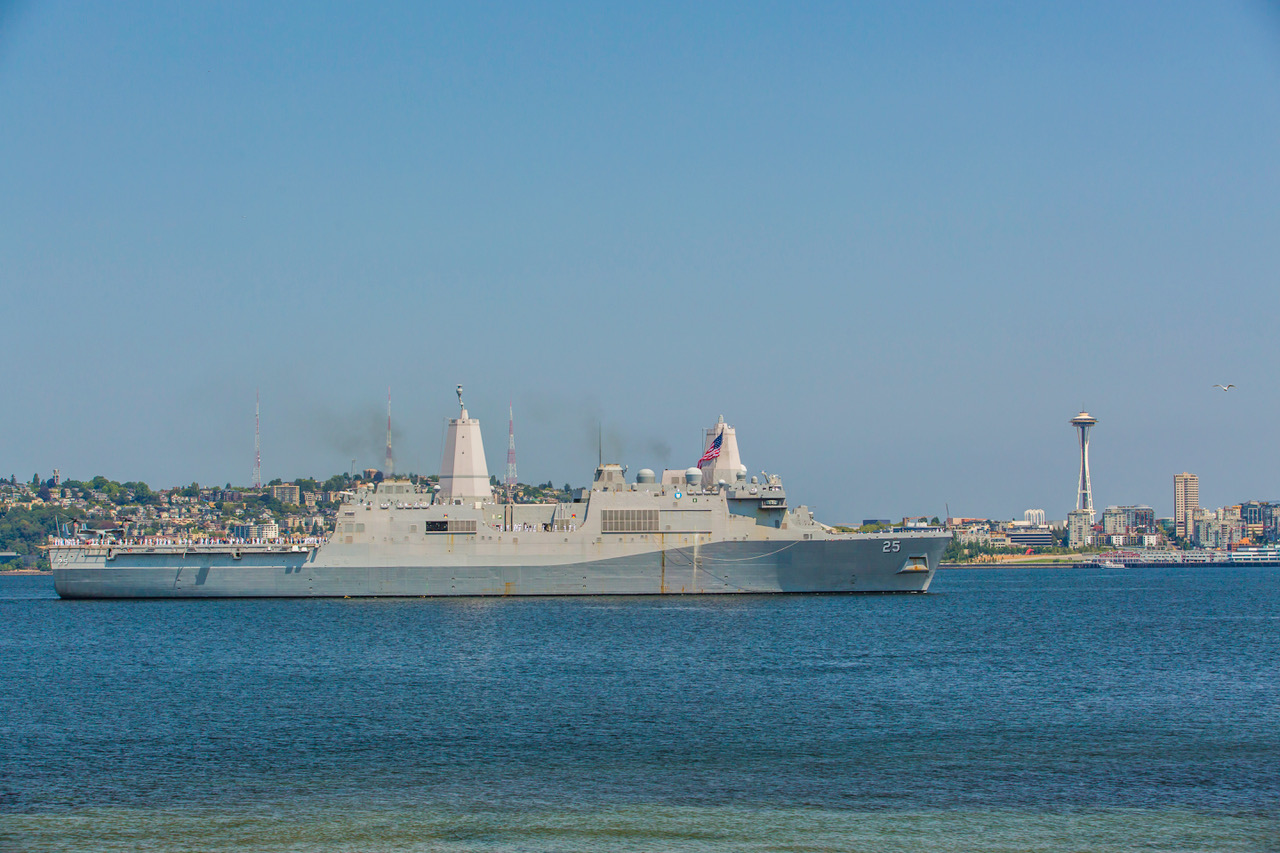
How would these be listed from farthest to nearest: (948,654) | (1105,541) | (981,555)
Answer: (1105,541) → (981,555) → (948,654)

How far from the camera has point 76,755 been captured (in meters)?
19.7

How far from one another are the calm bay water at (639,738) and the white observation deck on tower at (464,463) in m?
14.2

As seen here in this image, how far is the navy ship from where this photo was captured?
47.4 m

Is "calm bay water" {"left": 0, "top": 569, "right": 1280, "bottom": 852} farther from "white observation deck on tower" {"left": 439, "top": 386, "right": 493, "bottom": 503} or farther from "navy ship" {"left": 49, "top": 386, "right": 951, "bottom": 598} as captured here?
"white observation deck on tower" {"left": 439, "top": 386, "right": 493, "bottom": 503}

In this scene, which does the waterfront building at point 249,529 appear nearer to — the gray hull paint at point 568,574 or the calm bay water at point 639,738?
the gray hull paint at point 568,574

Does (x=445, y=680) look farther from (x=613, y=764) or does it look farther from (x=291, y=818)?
(x=291, y=818)

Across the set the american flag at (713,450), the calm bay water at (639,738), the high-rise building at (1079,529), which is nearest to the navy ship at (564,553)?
the american flag at (713,450)

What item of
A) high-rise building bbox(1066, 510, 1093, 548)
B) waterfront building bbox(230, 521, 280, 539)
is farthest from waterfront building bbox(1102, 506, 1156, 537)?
waterfront building bbox(230, 521, 280, 539)

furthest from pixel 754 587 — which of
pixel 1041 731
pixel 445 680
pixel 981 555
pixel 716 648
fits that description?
pixel 981 555

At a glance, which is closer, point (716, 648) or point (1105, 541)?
point (716, 648)

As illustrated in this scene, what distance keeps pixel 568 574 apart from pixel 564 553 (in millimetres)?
816

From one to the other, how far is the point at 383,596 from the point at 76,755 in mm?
28204

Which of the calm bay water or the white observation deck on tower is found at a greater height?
the white observation deck on tower

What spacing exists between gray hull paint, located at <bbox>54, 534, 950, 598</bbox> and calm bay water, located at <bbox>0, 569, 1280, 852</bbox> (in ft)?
29.2
